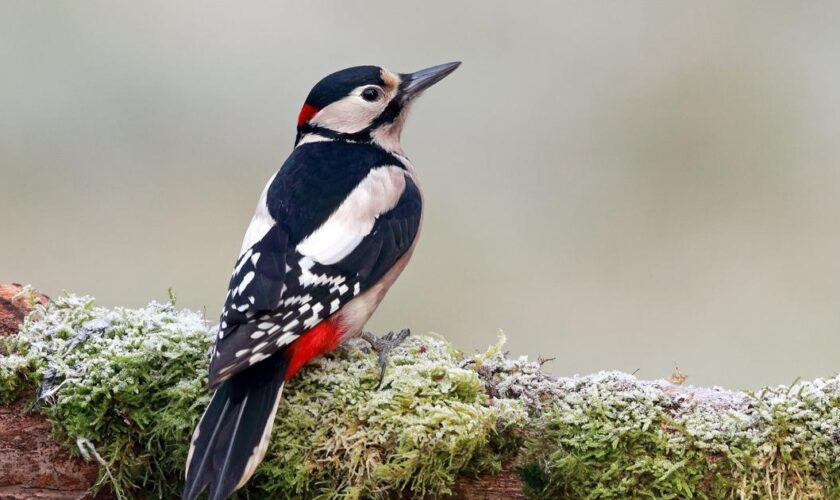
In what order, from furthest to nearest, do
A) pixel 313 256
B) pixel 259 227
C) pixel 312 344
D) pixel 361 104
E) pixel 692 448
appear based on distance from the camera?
pixel 361 104
pixel 259 227
pixel 313 256
pixel 312 344
pixel 692 448

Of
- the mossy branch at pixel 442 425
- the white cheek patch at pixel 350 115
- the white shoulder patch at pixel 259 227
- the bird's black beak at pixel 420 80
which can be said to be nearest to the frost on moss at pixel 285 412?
the mossy branch at pixel 442 425

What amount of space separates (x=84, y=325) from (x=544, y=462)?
158 cm

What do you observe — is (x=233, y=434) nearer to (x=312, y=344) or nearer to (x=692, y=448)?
(x=312, y=344)

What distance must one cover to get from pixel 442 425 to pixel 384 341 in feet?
2.11

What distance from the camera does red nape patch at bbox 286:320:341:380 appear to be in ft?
9.48

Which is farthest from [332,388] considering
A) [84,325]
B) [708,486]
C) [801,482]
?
[801,482]

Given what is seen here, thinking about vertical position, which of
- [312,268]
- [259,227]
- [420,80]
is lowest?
[312,268]

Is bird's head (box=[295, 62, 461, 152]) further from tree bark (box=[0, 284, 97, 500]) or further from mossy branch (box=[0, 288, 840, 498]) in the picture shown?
tree bark (box=[0, 284, 97, 500])

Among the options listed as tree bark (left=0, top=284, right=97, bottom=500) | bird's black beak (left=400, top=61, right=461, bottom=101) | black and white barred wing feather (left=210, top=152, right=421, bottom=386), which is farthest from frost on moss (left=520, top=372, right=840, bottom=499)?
bird's black beak (left=400, top=61, right=461, bottom=101)

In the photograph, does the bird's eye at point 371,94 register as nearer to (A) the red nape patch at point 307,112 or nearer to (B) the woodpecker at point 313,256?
(B) the woodpecker at point 313,256

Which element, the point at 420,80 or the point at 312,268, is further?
the point at 420,80

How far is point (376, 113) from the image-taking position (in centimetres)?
421

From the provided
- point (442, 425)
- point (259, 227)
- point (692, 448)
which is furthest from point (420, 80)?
point (692, 448)

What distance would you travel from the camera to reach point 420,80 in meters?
4.32
